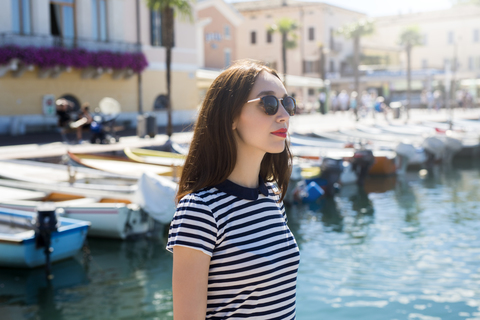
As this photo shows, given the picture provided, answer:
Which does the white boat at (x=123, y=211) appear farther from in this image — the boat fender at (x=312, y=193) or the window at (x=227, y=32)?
the window at (x=227, y=32)

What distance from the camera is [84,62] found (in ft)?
78.1

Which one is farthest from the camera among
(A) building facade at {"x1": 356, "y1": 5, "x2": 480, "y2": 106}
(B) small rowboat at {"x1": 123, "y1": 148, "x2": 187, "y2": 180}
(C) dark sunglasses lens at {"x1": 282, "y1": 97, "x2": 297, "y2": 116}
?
(A) building facade at {"x1": 356, "y1": 5, "x2": 480, "y2": 106}

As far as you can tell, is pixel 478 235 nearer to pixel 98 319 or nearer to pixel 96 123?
pixel 98 319

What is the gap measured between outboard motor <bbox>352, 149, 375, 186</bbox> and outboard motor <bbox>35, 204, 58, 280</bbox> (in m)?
10.8

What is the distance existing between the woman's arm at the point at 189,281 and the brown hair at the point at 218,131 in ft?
0.78

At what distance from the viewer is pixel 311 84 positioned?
119 ft

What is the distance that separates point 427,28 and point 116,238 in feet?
227

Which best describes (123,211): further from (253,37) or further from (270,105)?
(253,37)

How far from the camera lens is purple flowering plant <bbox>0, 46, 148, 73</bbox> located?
70.3 feet

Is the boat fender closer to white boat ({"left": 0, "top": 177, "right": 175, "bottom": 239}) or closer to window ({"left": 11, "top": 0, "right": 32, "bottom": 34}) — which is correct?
white boat ({"left": 0, "top": 177, "right": 175, "bottom": 239})

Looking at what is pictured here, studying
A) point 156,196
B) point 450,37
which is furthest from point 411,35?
point 156,196

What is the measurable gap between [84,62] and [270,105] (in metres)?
23.1

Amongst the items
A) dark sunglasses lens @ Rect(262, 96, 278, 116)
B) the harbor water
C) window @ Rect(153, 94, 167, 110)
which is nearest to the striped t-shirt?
dark sunglasses lens @ Rect(262, 96, 278, 116)

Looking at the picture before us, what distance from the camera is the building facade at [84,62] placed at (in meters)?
22.3
